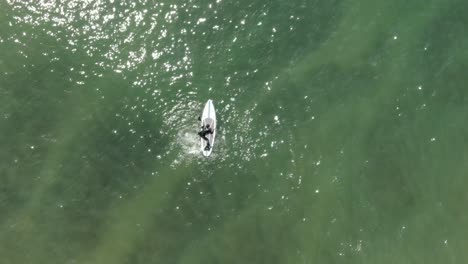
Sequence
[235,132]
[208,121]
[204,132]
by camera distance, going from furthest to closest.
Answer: [235,132]
[208,121]
[204,132]

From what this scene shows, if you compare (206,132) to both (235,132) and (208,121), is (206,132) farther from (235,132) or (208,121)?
(235,132)

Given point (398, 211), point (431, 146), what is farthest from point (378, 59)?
point (398, 211)

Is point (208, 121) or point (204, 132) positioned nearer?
point (204, 132)

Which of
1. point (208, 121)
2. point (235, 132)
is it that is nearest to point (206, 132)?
point (208, 121)

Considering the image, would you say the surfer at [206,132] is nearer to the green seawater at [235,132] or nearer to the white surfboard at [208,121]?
the white surfboard at [208,121]

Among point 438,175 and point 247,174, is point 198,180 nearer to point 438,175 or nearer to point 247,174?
point 247,174

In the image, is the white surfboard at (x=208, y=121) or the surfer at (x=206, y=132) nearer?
the surfer at (x=206, y=132)

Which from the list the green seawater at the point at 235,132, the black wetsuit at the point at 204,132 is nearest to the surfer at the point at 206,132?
the black wetsuit at the point at 204,132

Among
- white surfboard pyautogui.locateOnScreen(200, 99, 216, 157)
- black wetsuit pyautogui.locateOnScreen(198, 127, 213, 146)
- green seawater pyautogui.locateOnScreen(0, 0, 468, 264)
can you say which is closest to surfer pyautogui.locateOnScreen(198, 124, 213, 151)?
black wetsuit pyautogui.locateOnScreen(198, 127, 213, 146)
